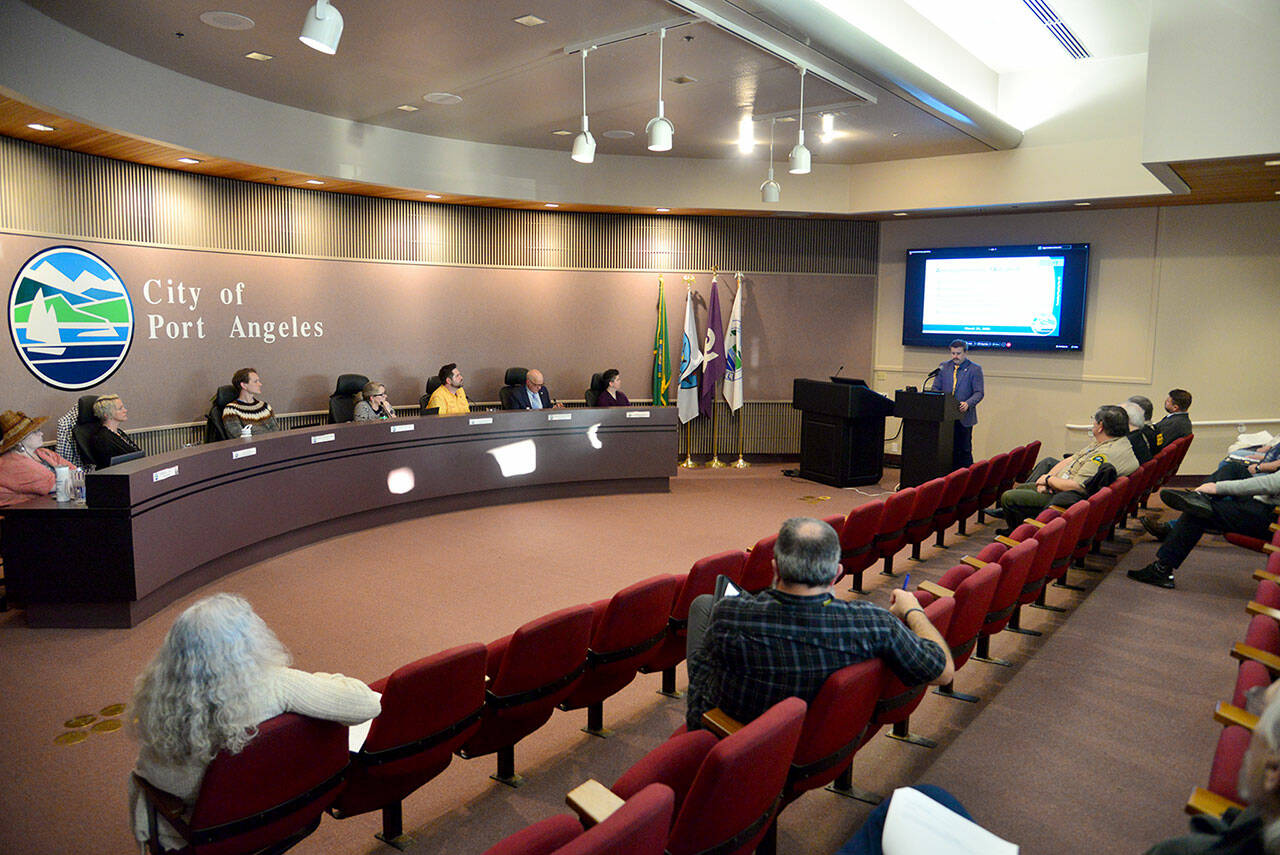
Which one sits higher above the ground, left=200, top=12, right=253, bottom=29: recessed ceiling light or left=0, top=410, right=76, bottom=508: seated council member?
left=200, top=12, right=253, bottom=29: recessed ceiling light

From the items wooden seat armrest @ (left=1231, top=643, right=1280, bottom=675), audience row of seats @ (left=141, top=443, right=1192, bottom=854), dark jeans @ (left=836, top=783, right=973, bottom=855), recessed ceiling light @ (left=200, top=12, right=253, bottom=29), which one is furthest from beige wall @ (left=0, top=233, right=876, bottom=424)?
wooden seat armrest @ (left=1231, top=643, right=1280, bottom=675)

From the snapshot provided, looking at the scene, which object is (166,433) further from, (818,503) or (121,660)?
(818,503)

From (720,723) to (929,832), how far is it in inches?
24.7

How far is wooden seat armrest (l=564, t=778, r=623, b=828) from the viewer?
1.99m

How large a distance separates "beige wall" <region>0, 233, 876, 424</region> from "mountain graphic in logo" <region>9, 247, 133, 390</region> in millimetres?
89

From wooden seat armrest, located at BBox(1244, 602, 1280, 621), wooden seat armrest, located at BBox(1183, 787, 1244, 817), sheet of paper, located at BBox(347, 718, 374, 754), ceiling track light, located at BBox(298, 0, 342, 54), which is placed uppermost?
ceiling track light, located at BBox(298, 0, 342, 54)

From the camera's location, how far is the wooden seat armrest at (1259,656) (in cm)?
287

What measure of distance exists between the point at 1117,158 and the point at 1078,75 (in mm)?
961

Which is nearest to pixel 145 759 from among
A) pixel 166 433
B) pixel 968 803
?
pixel 968 803

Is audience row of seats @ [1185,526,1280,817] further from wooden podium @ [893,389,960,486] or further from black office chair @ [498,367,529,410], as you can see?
black office chair @ [498,367,529,410]

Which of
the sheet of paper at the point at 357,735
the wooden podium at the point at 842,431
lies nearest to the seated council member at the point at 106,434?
the sheet of paper at the point at 357,735

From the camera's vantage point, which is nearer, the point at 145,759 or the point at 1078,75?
the point at 145,759

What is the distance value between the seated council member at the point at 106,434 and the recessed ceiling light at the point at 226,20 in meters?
2.71

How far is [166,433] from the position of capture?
24.7 feet
